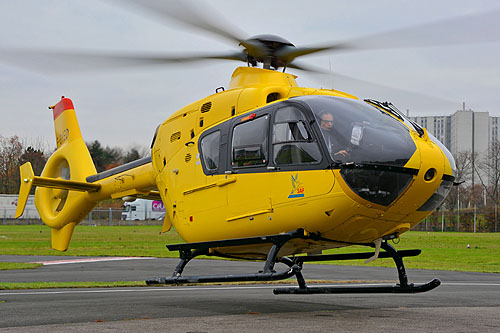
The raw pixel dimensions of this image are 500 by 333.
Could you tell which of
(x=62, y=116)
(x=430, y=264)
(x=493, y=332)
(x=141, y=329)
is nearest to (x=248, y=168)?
(x=141, y=329)

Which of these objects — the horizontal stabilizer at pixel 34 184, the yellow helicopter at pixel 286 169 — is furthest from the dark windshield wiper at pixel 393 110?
the horizontal stabilizer at pixel 34 184

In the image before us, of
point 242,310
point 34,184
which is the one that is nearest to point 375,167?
point 242,310

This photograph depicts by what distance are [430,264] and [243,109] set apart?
17.6m

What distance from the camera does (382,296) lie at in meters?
13.1

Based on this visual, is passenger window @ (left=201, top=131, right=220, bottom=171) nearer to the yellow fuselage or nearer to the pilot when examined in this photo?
the yellow fuselage

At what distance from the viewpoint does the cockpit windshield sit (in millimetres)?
8352

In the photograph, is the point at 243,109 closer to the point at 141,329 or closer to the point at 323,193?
the point at 323,193

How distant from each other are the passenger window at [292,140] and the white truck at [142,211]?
7082 centimetres

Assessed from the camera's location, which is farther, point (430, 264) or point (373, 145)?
point (430, 264)

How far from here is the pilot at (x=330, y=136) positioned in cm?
848

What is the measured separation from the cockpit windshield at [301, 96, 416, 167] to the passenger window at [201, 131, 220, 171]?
2.02 meters

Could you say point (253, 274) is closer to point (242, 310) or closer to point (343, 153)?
point (242, 310)

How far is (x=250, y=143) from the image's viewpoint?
9.66 meters

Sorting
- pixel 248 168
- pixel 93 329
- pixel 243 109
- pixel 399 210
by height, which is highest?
pixel 243 109
